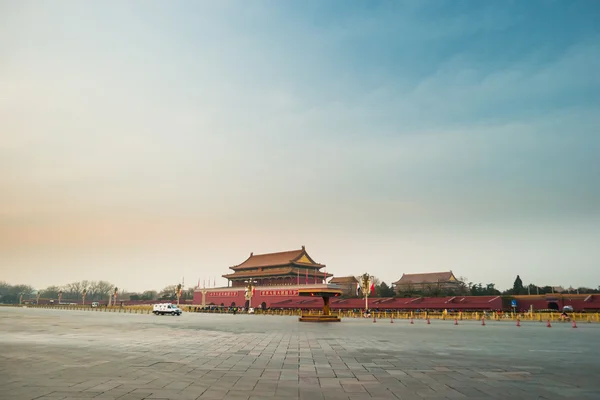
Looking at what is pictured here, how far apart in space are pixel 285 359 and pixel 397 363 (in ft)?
8.71

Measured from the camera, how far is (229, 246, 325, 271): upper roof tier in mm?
72481

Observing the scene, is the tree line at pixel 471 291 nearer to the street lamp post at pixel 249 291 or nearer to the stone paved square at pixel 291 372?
the street lamp post at pixel 249 291

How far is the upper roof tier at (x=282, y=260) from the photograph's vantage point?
7248 centimetres

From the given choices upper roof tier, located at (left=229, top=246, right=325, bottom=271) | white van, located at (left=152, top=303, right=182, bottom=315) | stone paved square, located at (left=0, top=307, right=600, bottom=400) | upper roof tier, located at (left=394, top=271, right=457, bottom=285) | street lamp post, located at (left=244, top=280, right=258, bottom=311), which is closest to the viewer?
stone paved square, located at (left=0, top=307, right=600, bottom=400)

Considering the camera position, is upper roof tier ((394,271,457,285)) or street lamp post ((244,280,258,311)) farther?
upper roof tier ((394,271,457,285))

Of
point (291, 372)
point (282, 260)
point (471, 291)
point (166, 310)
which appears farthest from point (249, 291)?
point (291, 372)

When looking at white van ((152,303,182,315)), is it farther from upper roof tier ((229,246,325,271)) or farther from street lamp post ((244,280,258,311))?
upper roof tier ((229,246,325,271))

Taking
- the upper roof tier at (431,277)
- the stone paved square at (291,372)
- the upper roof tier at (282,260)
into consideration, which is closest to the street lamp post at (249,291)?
the upper roof tier at (282,260)

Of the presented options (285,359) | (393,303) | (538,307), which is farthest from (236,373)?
(538,307)

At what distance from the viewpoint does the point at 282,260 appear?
242 ft

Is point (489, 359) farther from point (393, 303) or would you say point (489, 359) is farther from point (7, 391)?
point (393, 303)

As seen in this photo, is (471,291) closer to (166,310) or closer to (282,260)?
(282,260)

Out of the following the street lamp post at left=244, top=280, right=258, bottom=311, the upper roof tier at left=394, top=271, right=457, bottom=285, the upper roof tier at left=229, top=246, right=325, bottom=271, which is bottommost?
the street lamp post at left=244, top=280, right=258, bottom=311

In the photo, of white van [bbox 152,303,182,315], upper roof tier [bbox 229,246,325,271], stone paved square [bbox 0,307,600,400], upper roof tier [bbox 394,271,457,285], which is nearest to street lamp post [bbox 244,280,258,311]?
upper roof tier [bbox 229,246,325,271]
